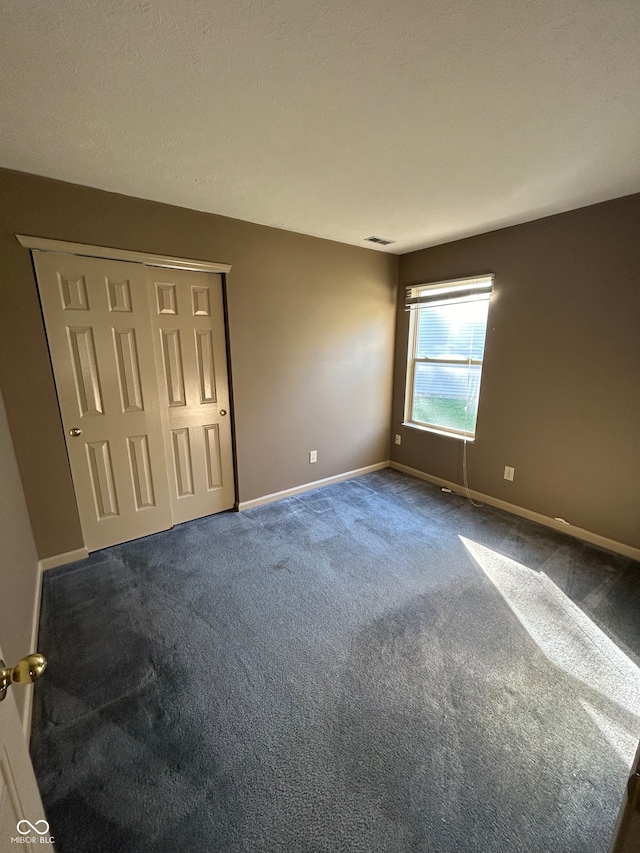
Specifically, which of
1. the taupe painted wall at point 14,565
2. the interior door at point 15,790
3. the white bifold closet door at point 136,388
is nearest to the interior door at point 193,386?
the white bifold closet door at point 136,388

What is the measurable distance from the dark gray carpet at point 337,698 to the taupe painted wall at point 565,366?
52 centimetres

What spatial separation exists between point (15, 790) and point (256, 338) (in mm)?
2705

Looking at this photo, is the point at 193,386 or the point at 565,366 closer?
the point at 565,366

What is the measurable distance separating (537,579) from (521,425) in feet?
4.16

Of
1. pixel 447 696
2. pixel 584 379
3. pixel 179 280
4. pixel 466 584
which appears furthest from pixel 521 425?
pixel 179 280

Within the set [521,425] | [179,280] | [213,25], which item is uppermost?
[213,25]

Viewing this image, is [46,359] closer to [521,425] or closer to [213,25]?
[213,25]

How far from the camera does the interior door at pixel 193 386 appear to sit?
8.45ft

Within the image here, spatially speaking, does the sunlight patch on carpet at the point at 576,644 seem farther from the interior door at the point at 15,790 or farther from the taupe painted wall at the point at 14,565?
the taupe painted wall at the point at 14,565

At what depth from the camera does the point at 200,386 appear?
279 cm

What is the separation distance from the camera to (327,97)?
4.47ft

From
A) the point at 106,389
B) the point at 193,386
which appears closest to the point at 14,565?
the point at 106,389

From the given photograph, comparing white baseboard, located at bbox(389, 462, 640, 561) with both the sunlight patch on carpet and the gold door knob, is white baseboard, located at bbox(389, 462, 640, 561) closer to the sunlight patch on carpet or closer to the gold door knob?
the sunlight patch on carpet

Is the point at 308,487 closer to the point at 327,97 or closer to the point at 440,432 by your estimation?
the point at 440,432
